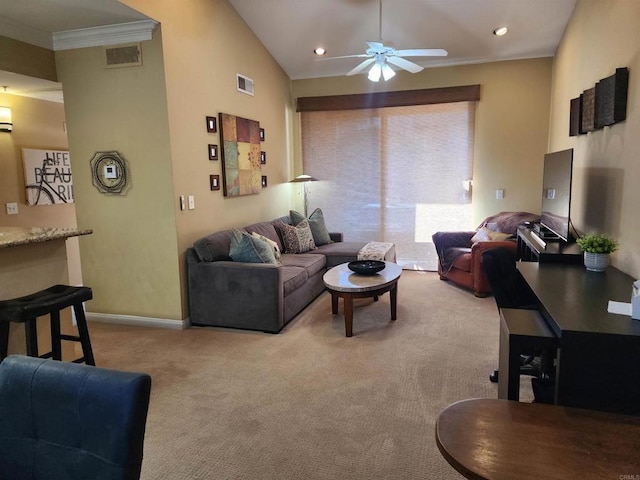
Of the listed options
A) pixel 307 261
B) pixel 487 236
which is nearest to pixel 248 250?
pixel 307 261

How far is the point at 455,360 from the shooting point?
11.1 feet

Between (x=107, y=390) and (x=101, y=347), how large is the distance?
3.03 meters

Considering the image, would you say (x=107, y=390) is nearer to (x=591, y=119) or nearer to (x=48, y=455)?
(x=48, y=455)

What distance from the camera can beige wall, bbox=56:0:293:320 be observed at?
3953 millimetres

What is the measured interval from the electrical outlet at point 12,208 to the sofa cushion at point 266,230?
8.43ft

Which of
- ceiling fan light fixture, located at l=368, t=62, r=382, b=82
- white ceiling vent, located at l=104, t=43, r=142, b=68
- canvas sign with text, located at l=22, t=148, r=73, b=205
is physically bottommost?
canvas sign with text, located at l=22, t=148, r=73, b=205

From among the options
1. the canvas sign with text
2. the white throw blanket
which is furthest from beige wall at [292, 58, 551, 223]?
the canvas sign with text

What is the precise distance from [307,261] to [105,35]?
2.99 metres

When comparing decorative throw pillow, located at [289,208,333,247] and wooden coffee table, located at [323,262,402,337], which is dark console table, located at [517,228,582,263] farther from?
decorative throw pillow, located at [289,208,333,247]

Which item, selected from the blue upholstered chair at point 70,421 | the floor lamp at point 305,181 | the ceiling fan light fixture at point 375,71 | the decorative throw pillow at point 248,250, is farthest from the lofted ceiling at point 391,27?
the blue upholstered chair at point 70,421

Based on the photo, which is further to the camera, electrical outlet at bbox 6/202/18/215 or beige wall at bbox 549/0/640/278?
electrical outlet at bbox 6/202/18/215

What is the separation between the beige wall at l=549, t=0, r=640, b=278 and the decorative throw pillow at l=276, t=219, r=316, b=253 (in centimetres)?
310

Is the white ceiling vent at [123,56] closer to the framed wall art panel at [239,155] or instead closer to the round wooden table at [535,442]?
the framed wall art panel at [239,155]

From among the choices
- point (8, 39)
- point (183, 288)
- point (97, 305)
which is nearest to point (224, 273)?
point (183, 288)
